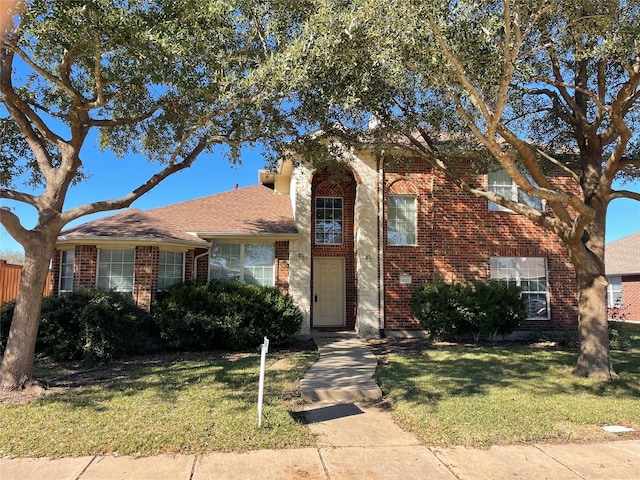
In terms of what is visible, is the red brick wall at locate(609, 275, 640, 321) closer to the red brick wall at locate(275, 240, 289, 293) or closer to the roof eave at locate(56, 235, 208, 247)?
the red brick wall at locate(275, 240, 289, 293)

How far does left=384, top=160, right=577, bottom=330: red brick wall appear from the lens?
13.4 m

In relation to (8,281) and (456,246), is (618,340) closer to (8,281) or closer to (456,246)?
(456,246)

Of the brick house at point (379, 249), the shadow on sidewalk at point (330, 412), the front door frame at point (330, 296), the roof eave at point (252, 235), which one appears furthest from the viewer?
the front door frame at point (330, 296)

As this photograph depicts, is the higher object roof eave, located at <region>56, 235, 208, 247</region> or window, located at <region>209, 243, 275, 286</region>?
roof eave, located at <region>56, 235, 208, 247</region>

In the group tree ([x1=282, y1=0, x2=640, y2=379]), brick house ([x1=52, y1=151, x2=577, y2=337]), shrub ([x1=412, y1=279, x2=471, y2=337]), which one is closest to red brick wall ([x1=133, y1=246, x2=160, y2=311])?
brick house ([x1=52, y1=151, x2=577, y2=337])

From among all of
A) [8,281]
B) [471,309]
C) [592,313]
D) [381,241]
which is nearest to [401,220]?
[381,241]

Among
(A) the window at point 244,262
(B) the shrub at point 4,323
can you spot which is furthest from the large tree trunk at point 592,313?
(B) the shrub at point 4,323

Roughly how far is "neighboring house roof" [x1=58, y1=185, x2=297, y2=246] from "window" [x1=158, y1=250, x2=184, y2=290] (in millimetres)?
618

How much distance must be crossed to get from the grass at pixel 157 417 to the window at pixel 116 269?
3553 mm

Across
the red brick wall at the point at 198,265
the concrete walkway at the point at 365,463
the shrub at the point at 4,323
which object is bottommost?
the concrete walkway at the point at 365,463

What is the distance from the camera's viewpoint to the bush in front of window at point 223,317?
1090cm

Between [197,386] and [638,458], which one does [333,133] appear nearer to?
[197,386]

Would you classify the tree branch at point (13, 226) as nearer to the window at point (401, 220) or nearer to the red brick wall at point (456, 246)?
the red brick wall at point (456, 246)

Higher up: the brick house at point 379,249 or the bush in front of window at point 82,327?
the brick house at point 379,249
